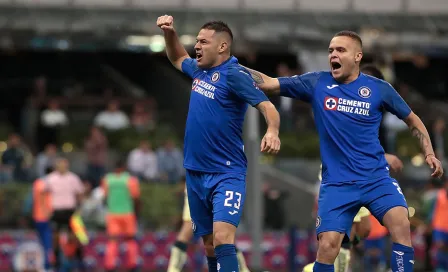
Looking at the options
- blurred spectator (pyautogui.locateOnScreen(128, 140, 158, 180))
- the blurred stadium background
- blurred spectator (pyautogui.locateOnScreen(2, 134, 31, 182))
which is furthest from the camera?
blurred spectator (pyautogui.locateOnScreen(128, 140, 158, 180))

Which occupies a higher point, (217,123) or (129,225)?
(217,123)

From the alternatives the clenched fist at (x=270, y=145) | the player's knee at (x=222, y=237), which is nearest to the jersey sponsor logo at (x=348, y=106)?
the clenched fist at (x=270, y=145)

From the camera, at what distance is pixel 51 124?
28.9 meters

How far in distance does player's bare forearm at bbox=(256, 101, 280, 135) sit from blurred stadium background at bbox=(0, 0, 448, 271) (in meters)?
10.7

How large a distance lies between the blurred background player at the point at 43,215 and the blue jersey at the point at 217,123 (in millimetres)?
11767

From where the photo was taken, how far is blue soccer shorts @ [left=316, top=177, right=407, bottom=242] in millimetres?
10602

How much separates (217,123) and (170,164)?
1575 centimetres

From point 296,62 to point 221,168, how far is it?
26363 mm

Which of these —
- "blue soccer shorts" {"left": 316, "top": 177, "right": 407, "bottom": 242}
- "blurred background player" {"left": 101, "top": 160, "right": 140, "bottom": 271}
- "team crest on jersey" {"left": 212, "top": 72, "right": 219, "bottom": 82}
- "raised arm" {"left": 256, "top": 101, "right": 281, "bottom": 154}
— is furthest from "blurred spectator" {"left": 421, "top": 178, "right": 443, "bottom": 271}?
"raised arm" {"left": 256, "top": 101, "right": 281, "bottom": 154}

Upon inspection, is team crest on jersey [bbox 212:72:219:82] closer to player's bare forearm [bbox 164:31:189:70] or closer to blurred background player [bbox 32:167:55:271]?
player's bare forearm [bbox 164:31:189:70]

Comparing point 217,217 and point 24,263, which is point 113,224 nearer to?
point 24,263

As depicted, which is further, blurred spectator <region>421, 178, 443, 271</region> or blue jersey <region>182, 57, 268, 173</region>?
blurred spectator <region>421, 178, 443, 271</region>

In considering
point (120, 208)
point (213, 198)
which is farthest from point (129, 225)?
point (213, 198)

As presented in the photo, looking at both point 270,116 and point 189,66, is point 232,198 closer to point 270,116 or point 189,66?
point 270,116
